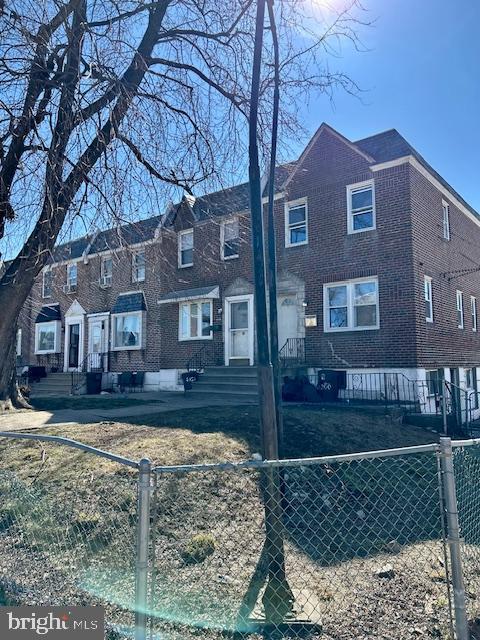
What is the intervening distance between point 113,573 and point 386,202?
507 inches

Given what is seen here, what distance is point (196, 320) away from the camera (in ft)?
62.4

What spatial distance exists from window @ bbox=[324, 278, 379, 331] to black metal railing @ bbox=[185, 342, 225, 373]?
14.9 feet

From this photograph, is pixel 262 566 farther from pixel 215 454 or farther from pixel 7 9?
pixel 7 9

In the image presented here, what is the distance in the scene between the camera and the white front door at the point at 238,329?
17234 mm

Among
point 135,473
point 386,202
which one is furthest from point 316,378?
point 135,473

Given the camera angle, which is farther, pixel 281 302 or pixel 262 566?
pixel 281 302

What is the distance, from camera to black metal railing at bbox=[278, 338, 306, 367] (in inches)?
610

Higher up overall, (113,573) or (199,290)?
(199,290)

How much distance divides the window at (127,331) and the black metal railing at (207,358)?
357 cm

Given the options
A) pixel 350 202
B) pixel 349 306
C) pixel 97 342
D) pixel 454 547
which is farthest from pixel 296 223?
pixel 454 547

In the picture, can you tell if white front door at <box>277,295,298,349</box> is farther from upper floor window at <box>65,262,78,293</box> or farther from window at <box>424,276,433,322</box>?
upper floor window at <box>65,262,78,293</box>

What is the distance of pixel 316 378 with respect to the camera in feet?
48.9

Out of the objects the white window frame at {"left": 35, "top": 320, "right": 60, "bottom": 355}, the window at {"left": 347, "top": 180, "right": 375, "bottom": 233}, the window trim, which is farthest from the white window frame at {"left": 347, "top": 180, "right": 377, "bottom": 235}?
the white window frame at {"left": 35, "top": 320, "right": 60, "bottom": 355}

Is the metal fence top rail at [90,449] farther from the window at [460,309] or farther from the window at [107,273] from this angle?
the window at [107,273]
